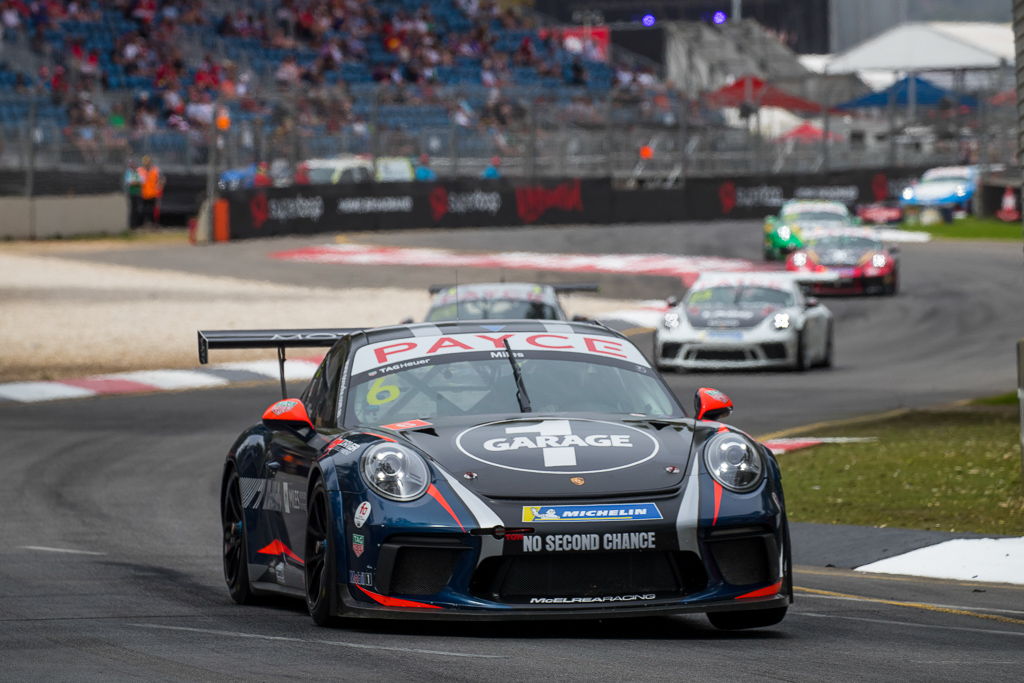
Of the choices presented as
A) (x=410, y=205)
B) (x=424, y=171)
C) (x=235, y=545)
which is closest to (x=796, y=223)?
(x=424, y=171)

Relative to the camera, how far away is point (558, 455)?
680 cm

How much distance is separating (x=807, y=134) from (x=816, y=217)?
13.2 metres

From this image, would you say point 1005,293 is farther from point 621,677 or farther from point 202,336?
point 621,677

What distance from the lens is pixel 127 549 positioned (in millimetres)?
10258

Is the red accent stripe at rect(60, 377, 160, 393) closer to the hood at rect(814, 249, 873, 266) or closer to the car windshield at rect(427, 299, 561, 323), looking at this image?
the car windshield at rect(427, 299, 561, 323)

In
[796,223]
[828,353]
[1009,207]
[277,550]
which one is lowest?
[828,353]

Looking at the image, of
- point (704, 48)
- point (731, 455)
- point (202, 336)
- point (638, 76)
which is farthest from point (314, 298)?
point (704, 48)

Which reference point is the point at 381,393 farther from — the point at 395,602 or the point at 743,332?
the point at 743,332

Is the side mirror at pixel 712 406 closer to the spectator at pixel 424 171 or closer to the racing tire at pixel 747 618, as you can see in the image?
the racing tire at pixel 747 618

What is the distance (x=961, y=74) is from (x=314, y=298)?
38.7 metres

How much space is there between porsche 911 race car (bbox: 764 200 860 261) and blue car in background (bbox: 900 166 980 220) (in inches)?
433

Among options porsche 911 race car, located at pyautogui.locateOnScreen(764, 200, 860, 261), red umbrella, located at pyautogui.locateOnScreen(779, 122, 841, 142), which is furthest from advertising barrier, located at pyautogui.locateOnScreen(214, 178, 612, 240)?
porsche 911 race car, located at pyautogui.locateOnScreen(764, 200, 860, 261)

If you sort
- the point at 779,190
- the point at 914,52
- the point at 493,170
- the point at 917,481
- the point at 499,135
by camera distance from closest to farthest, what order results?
the point at 917,481, the point at 499,135, the point at 493,170, the point at 779,190, the point at 914,52

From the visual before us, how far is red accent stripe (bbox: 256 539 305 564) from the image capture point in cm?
752
